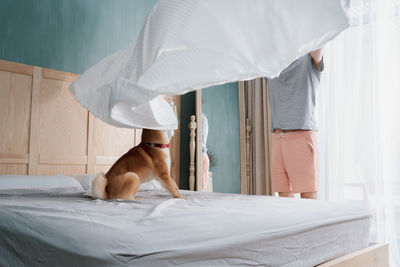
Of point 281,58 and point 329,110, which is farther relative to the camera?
point 329,110

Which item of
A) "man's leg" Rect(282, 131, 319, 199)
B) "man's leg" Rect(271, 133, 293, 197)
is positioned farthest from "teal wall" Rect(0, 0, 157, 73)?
"man's leg" Rect(282, 131, 319, 199)

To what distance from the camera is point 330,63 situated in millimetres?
3049

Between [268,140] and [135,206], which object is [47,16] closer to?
[135,206]

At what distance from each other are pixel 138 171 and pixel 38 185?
2.12ft

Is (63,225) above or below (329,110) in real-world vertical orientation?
below

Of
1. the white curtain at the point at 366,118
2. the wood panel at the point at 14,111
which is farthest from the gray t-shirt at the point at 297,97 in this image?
the wood panel at the point at 14,111

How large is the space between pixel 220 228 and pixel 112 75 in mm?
1099

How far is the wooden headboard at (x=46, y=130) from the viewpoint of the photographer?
2.46m

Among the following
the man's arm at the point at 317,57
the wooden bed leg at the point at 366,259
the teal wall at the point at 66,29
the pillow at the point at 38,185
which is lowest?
the wooden bed leg at the point at 366,259

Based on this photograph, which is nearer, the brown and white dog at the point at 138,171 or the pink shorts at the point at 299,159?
the brown and white dog at the point at 138,171

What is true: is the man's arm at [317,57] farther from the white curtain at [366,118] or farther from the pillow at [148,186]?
the pillow at [148,186]

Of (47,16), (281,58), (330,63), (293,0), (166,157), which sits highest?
(47,16)

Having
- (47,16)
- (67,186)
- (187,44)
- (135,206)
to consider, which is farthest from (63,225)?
(47,16)

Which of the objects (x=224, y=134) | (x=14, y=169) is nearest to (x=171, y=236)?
(x=14, y=169)
